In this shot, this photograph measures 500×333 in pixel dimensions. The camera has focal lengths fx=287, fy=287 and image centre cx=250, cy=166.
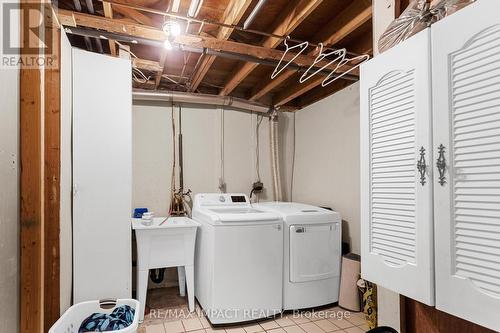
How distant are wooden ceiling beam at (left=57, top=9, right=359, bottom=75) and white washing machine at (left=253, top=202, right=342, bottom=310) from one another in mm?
1455

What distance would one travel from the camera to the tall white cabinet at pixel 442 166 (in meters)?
0.91

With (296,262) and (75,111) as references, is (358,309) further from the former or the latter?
(75,111)

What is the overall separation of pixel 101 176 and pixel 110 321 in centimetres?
102

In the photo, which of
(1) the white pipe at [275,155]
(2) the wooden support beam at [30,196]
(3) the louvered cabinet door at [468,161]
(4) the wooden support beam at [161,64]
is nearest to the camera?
(3) the louvered cabinet door at [468,161]

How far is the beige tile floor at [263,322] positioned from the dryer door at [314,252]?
0.35 m

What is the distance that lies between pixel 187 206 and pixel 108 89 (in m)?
1.80

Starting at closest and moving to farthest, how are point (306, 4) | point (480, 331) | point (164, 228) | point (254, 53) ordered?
point (480, 331), point (306, 4), point (254, 53), point (164, 228)

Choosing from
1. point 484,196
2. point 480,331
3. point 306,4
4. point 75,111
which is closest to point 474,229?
point 484,196

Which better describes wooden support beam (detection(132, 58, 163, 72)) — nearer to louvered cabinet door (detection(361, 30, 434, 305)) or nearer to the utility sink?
the utility sink

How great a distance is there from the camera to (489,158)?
0.91m

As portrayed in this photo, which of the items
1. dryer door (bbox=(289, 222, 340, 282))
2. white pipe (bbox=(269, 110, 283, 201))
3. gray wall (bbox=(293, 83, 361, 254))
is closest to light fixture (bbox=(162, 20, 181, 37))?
dryer door (bbox=(289, 222, 340, 282))

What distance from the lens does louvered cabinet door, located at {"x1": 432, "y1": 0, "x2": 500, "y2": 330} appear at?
89cm

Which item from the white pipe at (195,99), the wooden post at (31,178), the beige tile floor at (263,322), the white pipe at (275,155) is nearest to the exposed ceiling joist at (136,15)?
the wooden post at (31,178)

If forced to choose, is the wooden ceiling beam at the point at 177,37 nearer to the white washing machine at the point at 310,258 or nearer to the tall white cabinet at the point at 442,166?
the tall white cabinet at the point at 442,166
